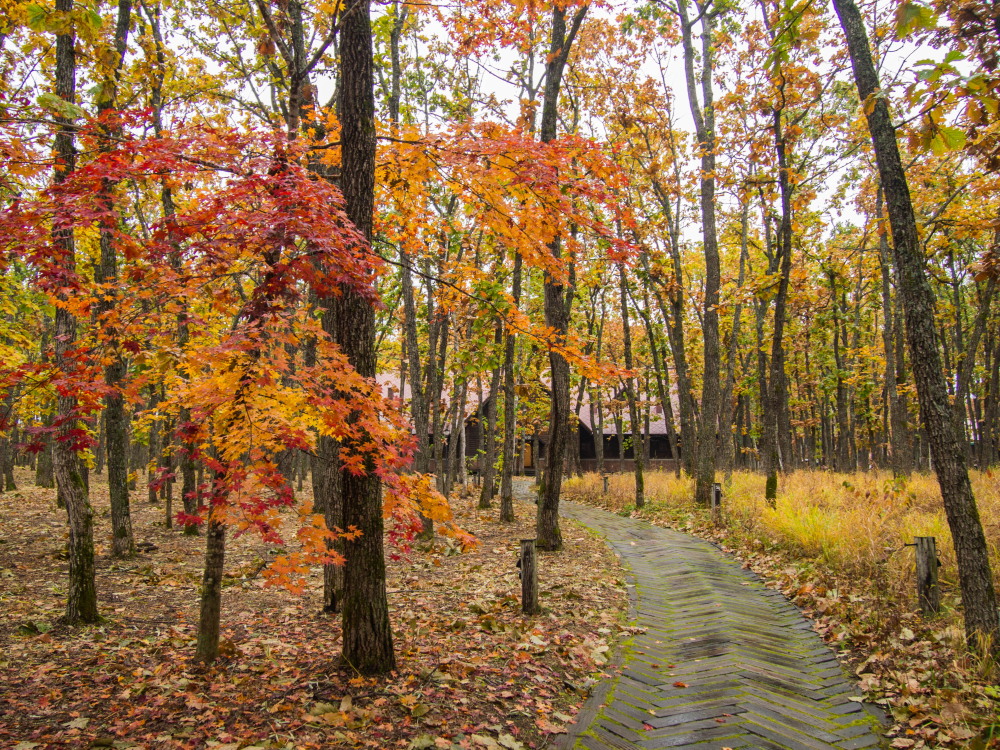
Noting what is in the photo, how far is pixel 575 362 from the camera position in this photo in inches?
228

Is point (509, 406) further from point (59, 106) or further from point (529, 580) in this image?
point (59, 106)

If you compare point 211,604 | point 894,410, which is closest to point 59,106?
point 211,604

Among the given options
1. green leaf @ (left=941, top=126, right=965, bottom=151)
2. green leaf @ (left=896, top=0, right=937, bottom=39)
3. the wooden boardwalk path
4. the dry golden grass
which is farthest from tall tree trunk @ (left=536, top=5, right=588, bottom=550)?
green leaf @ (left=896, top=0, right=937, bottom=39)

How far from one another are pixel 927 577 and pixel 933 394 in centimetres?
215

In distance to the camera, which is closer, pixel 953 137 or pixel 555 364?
pixel 953 137

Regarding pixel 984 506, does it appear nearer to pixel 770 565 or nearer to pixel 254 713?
pixel 770 565

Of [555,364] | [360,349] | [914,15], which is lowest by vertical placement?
[360,349]

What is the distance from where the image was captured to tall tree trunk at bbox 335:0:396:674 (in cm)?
523

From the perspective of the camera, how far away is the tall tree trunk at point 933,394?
16.8 ft

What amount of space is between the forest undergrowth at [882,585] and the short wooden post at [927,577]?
0.40ft

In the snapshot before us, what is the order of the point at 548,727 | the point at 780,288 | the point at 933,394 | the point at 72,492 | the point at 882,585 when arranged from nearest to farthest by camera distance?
the point at 548,727 < the point at 933,394 < the point at 72,492 < the point at 882,585 < the point at 780,288

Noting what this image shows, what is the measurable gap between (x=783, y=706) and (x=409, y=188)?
6.15 m

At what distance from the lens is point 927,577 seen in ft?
20.0

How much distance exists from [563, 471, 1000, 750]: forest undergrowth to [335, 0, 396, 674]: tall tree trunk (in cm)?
418
